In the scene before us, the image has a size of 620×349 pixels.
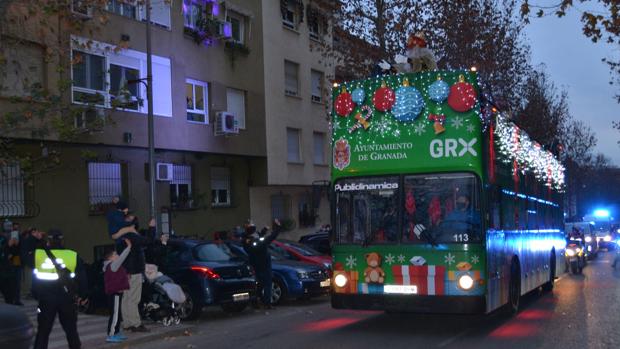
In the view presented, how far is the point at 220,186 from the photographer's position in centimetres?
2595

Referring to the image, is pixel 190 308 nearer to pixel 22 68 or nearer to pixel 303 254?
pixel 303 254

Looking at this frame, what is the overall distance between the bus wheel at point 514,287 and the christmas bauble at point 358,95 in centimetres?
383

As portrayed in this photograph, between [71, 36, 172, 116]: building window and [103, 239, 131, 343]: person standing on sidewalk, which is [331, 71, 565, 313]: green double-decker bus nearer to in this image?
[103, 239, 131, 343]: person standing on sidewalk

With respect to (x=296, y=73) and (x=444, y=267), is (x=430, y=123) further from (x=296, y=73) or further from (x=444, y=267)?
(x=296, y=73)

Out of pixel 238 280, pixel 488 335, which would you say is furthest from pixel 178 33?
pixel 488 335

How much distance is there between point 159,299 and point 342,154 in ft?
14.3

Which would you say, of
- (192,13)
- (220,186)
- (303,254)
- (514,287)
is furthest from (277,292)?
(192,13)

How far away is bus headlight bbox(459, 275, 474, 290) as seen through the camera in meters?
9.72

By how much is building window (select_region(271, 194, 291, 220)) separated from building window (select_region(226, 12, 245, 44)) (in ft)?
22.3

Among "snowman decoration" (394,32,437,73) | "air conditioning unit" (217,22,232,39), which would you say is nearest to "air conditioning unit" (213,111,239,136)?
"air conditioning unit" (217,22,232,39)

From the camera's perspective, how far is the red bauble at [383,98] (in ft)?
34.9

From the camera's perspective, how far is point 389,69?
1166cm

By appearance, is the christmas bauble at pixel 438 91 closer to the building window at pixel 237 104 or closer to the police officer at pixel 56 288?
the police officer at pixel 56 288

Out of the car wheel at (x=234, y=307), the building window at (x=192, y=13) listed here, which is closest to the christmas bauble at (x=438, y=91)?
the car wheel at (x=234, y=307)
